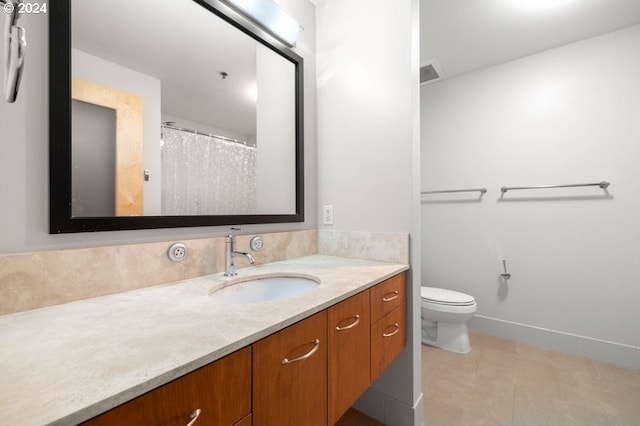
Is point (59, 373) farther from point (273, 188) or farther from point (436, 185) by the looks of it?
point (436, 185)

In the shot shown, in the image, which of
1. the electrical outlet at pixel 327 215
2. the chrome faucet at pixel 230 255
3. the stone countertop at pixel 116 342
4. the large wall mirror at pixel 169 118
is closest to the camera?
the stone countertop at pixel 116 342

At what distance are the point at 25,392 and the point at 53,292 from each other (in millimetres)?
500

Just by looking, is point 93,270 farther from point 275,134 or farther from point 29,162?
point 275,134

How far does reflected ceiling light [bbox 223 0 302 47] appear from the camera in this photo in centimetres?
127

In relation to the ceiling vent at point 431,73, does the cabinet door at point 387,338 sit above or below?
below

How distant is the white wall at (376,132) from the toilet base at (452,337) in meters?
0.82

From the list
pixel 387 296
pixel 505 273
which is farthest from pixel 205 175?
pixel 505 273

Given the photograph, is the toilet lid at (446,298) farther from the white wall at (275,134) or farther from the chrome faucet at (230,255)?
the chrome faucet at (230,255)

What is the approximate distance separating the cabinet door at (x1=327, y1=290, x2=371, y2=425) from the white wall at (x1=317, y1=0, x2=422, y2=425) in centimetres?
47

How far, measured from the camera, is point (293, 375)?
2.28 ft

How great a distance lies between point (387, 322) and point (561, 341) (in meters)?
1.90

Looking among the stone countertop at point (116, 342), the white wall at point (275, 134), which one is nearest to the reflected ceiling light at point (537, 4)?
the white wall at point (275, 134)

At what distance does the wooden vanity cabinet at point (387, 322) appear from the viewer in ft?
3.54

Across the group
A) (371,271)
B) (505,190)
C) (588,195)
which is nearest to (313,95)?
(371,271)
